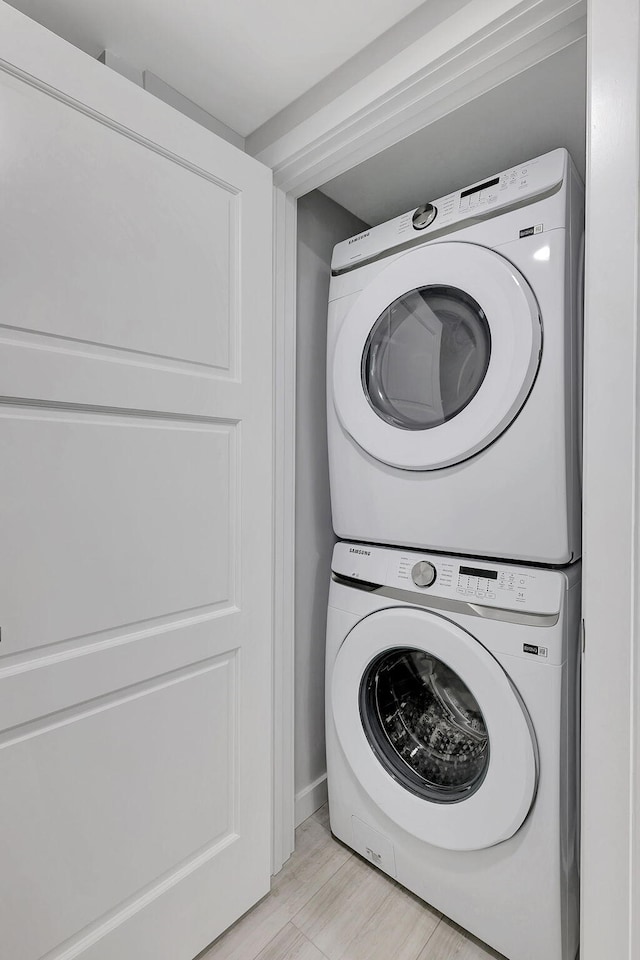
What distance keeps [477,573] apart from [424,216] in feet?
3.01

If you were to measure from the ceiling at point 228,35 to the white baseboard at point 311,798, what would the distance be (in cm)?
202

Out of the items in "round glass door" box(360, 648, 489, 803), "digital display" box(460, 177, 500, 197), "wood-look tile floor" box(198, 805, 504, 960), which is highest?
"digital display" box(460, 177, 500, 197)

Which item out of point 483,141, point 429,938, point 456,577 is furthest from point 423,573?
point 483,141

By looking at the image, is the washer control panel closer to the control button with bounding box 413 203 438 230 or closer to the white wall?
the white wall

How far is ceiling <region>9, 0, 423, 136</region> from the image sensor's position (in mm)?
1014

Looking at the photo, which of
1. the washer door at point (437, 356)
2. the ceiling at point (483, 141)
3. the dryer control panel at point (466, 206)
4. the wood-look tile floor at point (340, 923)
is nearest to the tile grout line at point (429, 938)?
the wood-look tile floor at point (340, 923)

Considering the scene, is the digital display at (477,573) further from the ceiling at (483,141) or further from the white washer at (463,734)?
the ceiling at (483,141)

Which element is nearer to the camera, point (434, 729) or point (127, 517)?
point (127, 517)

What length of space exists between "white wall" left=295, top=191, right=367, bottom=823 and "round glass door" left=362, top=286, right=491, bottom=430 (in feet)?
0.97

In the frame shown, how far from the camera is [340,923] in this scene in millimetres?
1282

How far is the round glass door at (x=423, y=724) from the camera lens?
1.29 metres

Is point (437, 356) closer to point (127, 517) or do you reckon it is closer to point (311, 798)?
point (127, 517)

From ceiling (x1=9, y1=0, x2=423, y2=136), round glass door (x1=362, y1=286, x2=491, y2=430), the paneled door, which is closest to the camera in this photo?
the paneled door

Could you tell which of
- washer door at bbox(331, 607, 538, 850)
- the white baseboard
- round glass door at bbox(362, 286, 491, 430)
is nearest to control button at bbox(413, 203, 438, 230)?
round glass door at bbox(362, 286, 491, 430)
